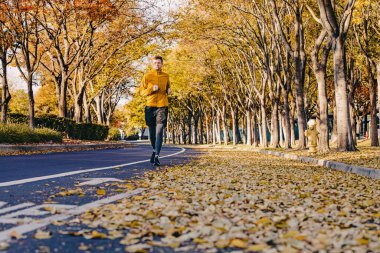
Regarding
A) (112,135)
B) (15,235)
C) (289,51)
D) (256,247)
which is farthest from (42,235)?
(112,135)

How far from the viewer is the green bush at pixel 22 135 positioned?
18016mm

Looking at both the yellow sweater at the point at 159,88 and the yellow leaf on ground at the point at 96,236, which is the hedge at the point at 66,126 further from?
the yellow leaf on ground at the point at 96,236

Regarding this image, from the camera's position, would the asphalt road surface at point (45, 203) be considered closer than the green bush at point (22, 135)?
Yes

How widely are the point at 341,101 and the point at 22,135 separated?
11.9 metres

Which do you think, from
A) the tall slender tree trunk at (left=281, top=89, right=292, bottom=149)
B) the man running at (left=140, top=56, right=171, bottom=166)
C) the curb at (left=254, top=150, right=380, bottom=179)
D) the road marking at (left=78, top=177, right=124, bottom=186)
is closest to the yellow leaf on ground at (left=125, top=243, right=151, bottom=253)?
the road marking at (left=78, top=177, right=124, bottom=186)

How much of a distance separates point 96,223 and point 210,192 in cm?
243

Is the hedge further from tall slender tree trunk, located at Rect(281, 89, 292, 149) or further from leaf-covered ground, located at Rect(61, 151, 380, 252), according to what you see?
leaf-covered ground, located at Rect(61, 151, 380, 252)

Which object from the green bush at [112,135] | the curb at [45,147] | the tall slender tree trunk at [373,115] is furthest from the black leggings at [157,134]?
the green bush at [112,135]

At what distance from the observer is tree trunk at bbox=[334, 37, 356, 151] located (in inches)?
647

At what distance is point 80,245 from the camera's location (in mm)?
3391

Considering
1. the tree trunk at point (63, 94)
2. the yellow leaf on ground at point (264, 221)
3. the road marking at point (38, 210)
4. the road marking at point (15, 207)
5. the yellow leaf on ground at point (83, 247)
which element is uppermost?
the tree trunk at point (63, 94)

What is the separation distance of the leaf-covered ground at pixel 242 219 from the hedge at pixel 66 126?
18891 mm

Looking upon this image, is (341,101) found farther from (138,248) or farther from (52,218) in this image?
(138,248)

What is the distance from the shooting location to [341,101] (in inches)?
648
